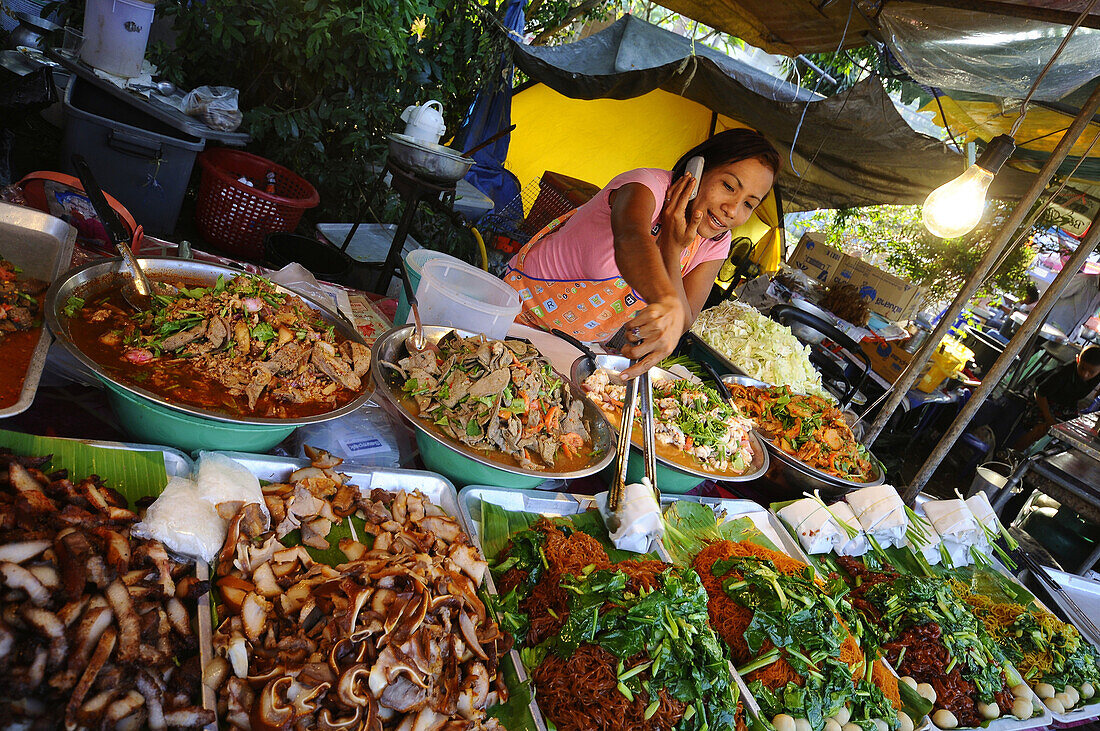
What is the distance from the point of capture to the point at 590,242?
296 cm

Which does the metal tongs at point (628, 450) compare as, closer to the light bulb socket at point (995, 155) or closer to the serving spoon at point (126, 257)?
the serving spoon at point (126, 257)

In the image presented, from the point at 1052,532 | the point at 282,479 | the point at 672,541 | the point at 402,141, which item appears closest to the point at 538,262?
the point at 402,141

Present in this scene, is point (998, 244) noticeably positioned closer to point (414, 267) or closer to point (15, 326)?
point (414, 267)

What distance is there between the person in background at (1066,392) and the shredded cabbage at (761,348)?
598 centimetres

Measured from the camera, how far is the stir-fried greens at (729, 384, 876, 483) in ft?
10.2

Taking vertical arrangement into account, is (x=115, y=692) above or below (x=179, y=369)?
below

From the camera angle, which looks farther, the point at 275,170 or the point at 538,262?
the point at 275,170

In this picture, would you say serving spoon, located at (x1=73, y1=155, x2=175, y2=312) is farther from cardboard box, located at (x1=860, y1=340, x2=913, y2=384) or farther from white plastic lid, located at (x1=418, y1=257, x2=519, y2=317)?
cardboard box, located at (x1=860, y1=340, x2=913, y2=384)

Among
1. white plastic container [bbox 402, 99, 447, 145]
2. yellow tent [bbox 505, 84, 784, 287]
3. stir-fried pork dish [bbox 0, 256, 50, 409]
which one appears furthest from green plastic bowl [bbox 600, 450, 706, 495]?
yellow tent [bbox 505, 84, 784, 287]

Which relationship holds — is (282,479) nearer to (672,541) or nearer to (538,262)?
(672,541)

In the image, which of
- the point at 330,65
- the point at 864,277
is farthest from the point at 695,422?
the point at 864,277

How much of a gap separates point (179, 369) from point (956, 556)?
11.7 feet

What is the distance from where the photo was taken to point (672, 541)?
232 cm

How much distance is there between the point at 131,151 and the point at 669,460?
4.01m
